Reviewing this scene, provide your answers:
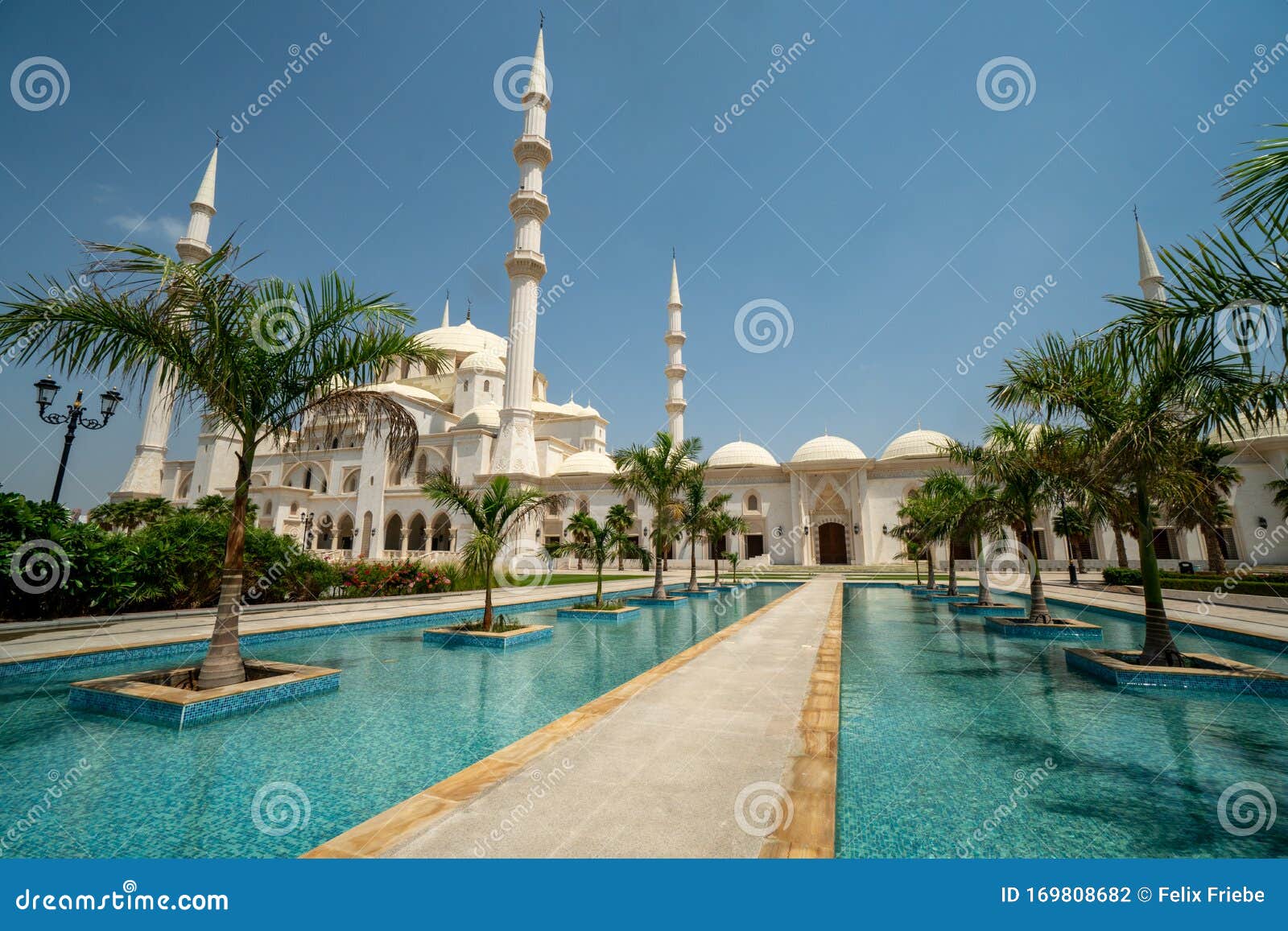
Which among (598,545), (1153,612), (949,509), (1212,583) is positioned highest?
(949,509)

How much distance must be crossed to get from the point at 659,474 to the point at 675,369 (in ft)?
71.9

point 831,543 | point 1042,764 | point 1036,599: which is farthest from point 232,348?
point 831,543

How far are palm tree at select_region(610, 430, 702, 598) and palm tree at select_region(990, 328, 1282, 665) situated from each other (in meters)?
9.00

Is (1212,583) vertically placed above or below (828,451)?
below

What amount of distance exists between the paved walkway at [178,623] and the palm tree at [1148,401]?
1202 centimetres

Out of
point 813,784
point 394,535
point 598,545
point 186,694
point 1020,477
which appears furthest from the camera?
point 394,535

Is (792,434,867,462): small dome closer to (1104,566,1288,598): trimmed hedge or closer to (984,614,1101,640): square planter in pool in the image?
(1104,566,1288,598): trimmed hedge

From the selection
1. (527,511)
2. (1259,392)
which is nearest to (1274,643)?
(1259,392)

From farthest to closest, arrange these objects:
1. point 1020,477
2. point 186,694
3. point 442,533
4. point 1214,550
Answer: point 442,533 → point 1214,550 → point 1020,477 → point 186,694

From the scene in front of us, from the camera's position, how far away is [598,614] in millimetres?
12969

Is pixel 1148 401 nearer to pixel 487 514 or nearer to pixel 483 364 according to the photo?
pixel 487 514

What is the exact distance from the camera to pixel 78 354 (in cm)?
545

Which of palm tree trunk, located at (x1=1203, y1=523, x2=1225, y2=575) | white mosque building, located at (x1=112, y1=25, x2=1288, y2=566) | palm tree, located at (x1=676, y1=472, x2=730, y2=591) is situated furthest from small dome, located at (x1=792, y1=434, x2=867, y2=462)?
palm tree, located at (x1=676, y1=472, x2=730, y2=591)

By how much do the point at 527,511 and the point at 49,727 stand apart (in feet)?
20.0
